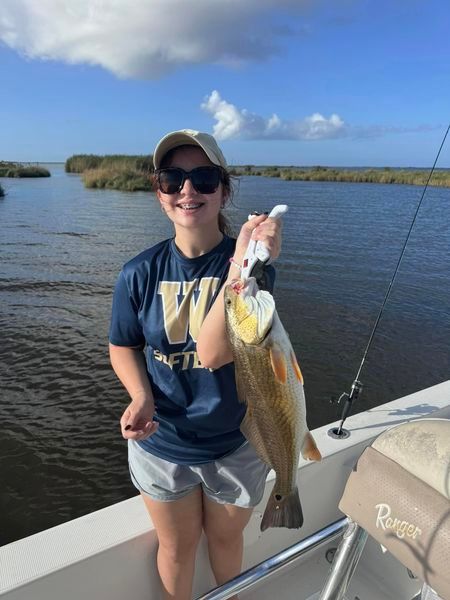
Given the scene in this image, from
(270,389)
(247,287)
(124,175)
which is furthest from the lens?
(124,175)

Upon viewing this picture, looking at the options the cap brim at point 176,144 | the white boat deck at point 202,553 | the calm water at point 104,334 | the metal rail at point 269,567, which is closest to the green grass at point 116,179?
the calm water at point 104,334

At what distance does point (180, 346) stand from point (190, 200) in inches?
24.5

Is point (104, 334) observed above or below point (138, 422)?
below

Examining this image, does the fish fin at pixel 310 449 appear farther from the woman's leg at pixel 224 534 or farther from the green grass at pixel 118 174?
the green grass at pixel 118 174

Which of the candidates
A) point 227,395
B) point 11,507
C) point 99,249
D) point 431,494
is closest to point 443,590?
point 431,494

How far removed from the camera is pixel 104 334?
9.81m

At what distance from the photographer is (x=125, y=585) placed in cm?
223

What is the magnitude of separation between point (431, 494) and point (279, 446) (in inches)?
21.6

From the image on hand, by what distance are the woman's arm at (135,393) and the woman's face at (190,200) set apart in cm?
64

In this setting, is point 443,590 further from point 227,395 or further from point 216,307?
point 216,307

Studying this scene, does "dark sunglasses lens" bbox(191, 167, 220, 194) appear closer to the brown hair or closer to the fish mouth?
the brown hair

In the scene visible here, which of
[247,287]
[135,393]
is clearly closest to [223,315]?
[247,287]

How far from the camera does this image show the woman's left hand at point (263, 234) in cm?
157

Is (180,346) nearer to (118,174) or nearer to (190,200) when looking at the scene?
(190,200)
